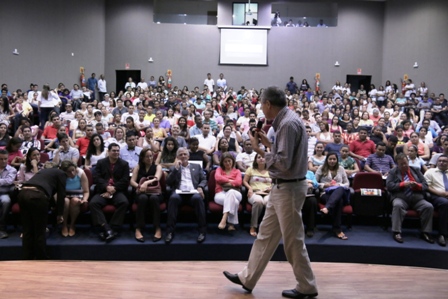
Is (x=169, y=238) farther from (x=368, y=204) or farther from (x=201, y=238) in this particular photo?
(x=368, y=204)

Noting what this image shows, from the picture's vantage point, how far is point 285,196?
115 inches

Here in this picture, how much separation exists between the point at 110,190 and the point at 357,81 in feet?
50.3

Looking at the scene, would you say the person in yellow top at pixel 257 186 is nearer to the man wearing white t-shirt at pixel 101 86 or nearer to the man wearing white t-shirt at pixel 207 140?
the man wearing white t-shirt at pixel 207 140

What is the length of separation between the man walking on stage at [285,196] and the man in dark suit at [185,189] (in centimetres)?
210

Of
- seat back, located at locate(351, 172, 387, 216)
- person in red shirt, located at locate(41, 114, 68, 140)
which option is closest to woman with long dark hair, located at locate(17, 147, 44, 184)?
person in red shirt, located at locate(41, 114, 68, 140)

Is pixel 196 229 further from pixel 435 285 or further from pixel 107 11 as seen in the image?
pixel 107 11

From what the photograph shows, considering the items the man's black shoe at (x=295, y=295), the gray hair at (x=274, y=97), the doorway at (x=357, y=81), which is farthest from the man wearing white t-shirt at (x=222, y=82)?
the man's black shoe at (x=295, y=295)

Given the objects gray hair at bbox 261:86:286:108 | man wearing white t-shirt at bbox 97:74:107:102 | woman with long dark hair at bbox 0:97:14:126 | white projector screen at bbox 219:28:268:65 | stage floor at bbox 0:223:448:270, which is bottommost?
stage floor at bbox 0:223:448:270

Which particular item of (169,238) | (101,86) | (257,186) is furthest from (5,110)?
(101,86)

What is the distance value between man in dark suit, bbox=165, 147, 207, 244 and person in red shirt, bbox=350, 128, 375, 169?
122 inches

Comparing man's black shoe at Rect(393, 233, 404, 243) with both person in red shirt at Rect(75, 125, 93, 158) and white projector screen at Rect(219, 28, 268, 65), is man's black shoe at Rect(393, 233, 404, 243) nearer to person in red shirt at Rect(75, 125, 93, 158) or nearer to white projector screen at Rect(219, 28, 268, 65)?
person in red shirt at Rect(75, 125, 93, 158)

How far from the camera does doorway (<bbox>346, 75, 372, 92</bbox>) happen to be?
60.4ft

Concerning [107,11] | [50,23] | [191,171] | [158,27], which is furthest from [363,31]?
[191,171]

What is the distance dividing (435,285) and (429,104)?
11.7 m
